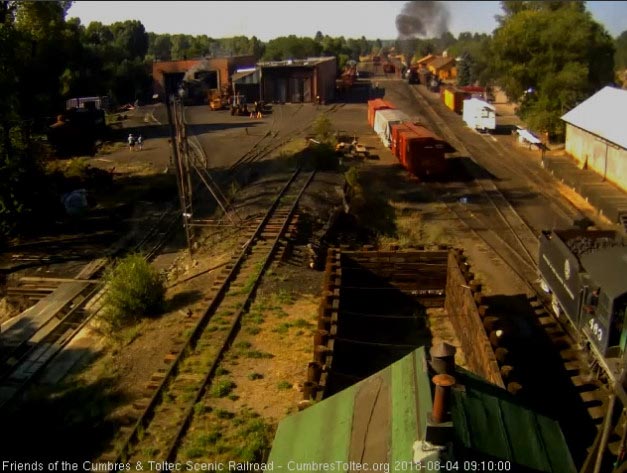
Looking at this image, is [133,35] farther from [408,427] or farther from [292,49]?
[408,427]

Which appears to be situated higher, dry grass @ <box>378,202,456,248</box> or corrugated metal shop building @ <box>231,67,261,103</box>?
corrugated metal shop building @ <box>231,67,261,103</box>

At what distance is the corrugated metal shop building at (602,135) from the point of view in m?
24.8

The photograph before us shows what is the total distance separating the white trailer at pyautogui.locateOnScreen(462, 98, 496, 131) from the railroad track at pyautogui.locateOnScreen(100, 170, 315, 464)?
2596 cm

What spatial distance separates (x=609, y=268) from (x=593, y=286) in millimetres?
409

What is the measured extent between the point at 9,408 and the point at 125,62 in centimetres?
5209

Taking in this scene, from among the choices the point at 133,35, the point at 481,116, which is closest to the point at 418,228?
the point at 481,116

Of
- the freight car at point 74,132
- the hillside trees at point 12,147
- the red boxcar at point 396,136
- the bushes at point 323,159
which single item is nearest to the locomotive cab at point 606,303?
the bushes at point 323,159

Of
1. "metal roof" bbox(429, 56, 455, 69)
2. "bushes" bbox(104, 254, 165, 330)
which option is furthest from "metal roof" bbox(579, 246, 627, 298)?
"metal roof" bbox(429, 56, 455, 69)

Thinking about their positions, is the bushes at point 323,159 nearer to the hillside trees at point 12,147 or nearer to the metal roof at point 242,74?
the hillside trees at point 12,147

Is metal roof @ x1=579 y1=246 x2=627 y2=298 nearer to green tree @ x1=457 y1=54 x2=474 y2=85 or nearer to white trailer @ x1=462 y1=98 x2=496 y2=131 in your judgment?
white trailer @ x1=462 y1=98 x2=496 y2=131

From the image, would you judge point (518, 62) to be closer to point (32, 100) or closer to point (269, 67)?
point (269, 67)

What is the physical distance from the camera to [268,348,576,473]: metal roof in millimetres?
4027

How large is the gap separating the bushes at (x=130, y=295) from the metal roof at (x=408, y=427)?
8807 mm
